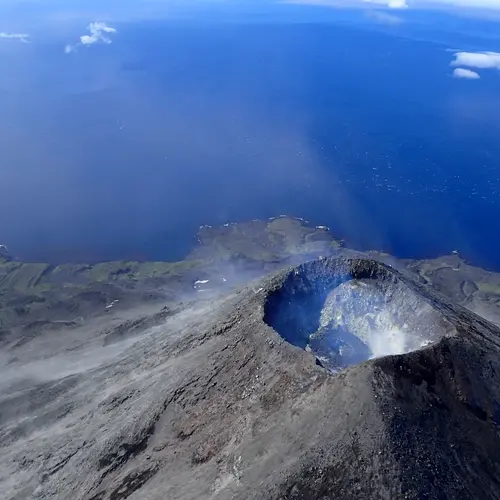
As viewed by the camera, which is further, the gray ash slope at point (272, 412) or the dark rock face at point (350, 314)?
the dark rock face at point (350, 314)

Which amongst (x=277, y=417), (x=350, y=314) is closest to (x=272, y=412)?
(x=277, y=417)

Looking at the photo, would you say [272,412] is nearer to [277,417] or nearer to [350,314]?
[277,417]

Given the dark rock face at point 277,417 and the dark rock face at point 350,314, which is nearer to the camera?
the dark rock face at point 277,417

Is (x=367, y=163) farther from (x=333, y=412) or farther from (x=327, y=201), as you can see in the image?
(x=333, y=412)

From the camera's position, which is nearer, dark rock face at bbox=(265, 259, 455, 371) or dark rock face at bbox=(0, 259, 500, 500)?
dark rock face at bbox=(0, 259, 500, 500)

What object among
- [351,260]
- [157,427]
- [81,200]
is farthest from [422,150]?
[157,427]
